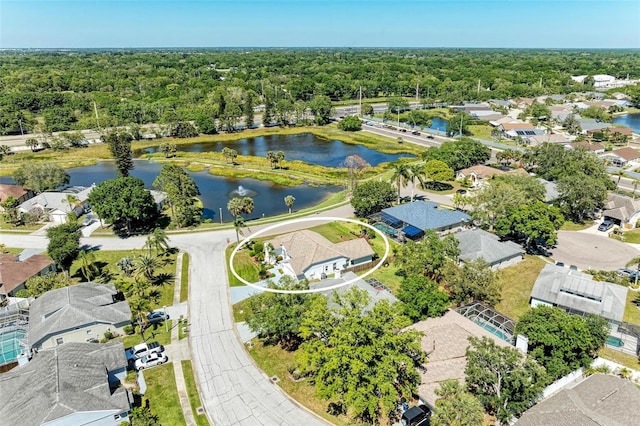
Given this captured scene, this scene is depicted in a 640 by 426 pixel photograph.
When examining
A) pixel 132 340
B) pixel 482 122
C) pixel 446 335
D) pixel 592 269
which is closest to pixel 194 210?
pixel 132 340

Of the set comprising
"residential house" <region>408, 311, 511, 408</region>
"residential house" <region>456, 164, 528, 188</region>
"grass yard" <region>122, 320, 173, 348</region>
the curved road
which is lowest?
"grass yard" <region>122, 320, 173, 348</region>

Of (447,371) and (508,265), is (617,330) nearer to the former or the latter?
(508,265)

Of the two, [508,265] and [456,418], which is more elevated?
[456,418]

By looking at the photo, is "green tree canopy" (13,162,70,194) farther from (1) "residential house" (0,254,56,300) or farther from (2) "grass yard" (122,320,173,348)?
(2) "grass yard" (122,320,173,348)

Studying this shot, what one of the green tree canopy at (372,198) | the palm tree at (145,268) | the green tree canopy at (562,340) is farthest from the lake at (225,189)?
the green tree canopy at (562,340)

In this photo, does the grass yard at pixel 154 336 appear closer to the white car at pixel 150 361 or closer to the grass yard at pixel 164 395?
the white car at pixel 150 361

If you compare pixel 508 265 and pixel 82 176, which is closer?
pixel 508 265

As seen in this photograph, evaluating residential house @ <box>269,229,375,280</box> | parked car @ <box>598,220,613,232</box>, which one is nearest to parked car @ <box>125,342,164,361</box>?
residential house @ <box>269,229,375,280</box>
